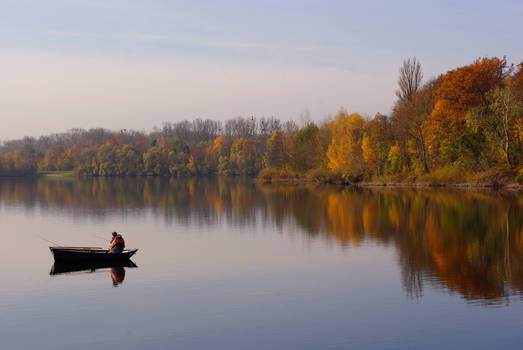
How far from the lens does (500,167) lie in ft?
171

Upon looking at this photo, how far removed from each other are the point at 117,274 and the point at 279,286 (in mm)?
6307

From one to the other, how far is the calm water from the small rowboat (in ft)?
2.11

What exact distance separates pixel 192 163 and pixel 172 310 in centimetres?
11982

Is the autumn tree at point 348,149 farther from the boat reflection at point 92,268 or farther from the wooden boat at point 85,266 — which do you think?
the wooden boat at point 85,266

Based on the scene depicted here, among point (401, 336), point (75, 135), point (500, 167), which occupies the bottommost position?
point (401, 336)

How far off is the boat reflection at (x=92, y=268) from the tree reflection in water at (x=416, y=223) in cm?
1028

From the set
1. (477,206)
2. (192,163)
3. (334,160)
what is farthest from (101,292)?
(192,163)

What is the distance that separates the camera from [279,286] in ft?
56.9

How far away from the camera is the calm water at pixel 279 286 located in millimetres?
12688

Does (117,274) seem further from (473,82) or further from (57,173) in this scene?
(57,173)

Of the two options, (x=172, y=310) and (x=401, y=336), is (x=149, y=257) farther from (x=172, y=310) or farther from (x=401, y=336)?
(x=401, y=336)

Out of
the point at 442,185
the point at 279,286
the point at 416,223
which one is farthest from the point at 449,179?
the point at 279,286

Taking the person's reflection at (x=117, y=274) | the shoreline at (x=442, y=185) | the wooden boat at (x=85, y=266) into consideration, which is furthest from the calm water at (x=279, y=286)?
the shoreline at (x=442, y=185)

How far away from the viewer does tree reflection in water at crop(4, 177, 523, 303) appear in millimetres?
18031
